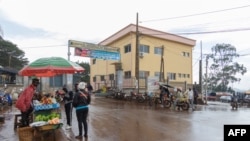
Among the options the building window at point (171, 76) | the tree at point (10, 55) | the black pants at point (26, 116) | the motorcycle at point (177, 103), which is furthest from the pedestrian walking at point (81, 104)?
the tree at point (10, 55)

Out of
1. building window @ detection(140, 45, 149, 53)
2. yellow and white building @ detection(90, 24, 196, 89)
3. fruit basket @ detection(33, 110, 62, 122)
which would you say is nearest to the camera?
fruit basket @ detection(33, 110, 62, 122)

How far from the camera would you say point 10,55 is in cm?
5219

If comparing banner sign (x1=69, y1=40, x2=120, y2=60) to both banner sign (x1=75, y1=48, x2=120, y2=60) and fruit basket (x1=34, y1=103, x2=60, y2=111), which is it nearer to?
banner sign (x1=75, y1=48, x2=120, y2=60)

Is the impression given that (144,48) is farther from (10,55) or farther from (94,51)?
(10,55)

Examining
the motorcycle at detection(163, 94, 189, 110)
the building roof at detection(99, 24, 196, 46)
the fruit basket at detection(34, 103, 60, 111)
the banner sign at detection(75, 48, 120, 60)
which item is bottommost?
the motorcycle at detection(163, 94, 189, 110)

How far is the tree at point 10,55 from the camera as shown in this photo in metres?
52.0

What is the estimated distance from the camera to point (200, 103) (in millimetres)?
31234

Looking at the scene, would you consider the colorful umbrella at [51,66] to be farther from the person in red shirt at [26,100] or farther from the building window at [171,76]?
the building window at [171,76]

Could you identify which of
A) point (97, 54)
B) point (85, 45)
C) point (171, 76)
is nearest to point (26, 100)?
point (85, 45)

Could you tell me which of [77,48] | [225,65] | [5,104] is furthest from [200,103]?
[225,65]

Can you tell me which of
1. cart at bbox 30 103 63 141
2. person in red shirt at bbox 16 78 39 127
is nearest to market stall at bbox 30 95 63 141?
cart at bbox 30 103 63 141

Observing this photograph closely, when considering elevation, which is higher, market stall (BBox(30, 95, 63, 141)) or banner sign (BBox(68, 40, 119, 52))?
banner sign (BBox(68, 40, 119, 52))

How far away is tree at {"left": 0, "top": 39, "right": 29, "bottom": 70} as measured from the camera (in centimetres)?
5198

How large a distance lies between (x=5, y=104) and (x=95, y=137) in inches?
476
